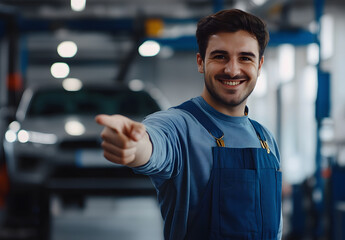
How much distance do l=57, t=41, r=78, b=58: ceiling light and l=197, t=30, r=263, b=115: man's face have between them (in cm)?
1420

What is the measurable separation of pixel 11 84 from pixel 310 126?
7.49m

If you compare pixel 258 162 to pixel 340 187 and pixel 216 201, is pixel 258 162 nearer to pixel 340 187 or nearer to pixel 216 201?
pixel 216 201

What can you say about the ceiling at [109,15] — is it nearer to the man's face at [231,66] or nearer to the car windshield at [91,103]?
the car windshield at [91,103]

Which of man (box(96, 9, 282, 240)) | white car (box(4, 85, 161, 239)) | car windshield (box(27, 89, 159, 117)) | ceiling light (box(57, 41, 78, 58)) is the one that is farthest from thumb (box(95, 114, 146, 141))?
ceiling light (box(57, 41, 78, 58))

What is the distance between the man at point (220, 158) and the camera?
1.15 metres

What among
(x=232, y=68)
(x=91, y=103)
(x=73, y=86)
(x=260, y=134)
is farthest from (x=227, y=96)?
(x=73, y=86)

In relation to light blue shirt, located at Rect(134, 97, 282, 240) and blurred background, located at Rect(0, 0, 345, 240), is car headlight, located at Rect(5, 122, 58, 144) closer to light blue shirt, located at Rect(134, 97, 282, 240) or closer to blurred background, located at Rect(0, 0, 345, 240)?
blurred background, located at Rect(0, 0, 345, 240)

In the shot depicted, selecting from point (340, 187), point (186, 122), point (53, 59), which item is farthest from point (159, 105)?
point (53, 59)

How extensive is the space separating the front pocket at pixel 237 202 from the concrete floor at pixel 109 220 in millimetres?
2010

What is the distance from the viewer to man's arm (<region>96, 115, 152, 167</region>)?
937 millimetres

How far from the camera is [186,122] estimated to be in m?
1.23

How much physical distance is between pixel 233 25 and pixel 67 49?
48.0 ft

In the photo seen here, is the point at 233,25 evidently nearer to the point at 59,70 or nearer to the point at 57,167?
the point at 57,167

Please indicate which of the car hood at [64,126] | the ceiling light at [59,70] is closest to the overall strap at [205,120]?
the car hood at [64,126]
